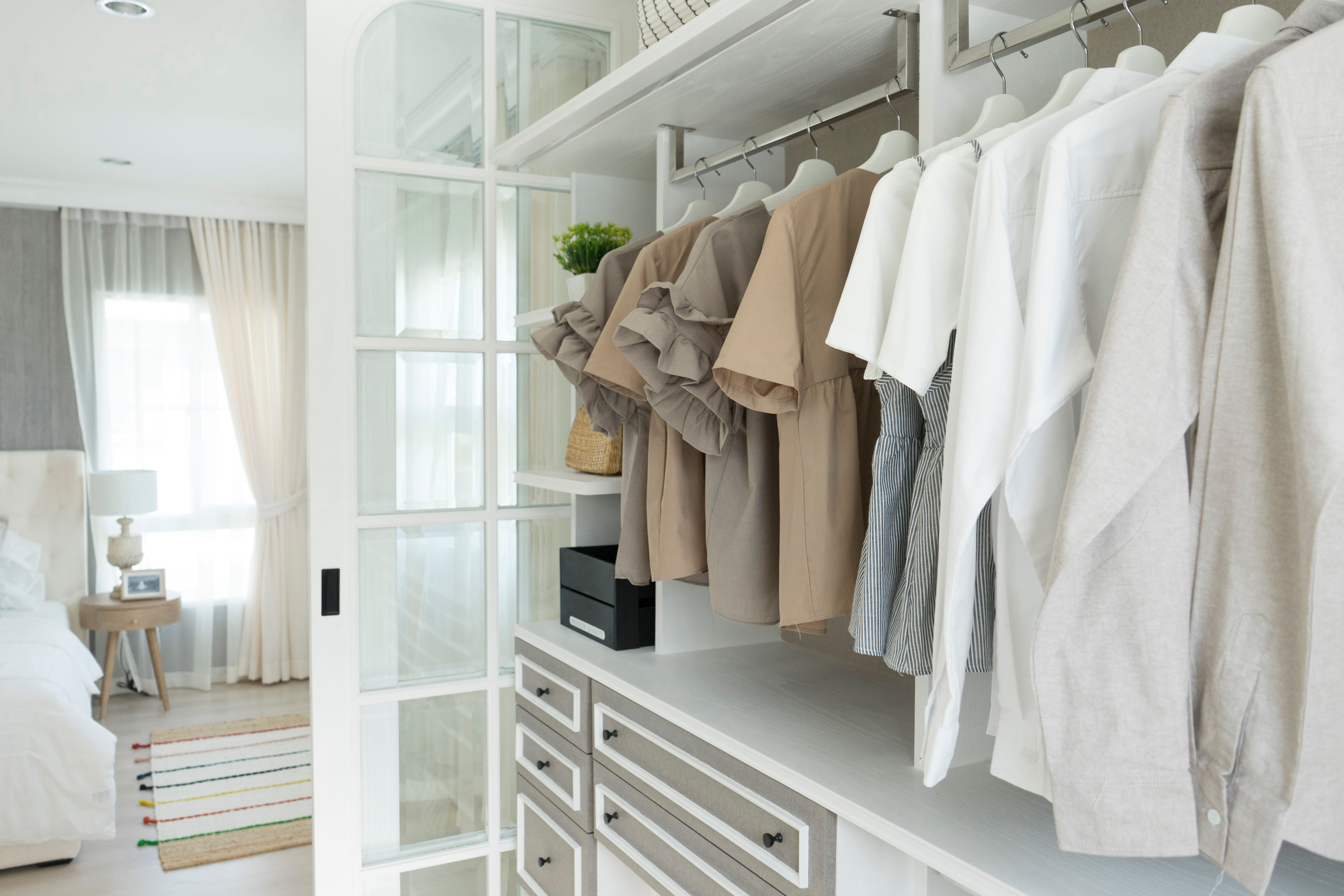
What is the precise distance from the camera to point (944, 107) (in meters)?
1.17

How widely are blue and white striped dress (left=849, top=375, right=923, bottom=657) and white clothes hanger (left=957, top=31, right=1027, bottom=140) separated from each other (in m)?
0.30

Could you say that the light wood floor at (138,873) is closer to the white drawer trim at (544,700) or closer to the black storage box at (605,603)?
the white drawer trim at (544,700)

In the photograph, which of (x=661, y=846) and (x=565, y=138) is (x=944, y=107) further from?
(x=661, y=846)

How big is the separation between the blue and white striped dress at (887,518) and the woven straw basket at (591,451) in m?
0.80

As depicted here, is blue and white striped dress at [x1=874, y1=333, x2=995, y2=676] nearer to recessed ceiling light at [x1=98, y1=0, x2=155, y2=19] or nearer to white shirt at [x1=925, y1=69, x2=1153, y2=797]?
white shirt at [x1=925, y1=69, x2=1153, y2=797]

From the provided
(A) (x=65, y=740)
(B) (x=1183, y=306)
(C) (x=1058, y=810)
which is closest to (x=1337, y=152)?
(B) (x=1183, y=306)

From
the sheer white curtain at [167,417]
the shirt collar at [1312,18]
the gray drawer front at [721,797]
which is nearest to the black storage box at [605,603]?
the gray drawer front at [721,797]

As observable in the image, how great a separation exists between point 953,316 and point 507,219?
1475 millimetres

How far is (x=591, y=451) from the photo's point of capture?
6.24 ft

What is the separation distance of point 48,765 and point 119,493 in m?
1.86

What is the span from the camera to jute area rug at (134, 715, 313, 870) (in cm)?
318

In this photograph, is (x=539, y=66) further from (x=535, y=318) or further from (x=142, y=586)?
(x=142, y=586)

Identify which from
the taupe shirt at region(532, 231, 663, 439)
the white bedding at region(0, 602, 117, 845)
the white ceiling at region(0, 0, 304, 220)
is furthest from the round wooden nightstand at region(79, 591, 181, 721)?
the taupe shirt at region(532, 231, 663, 439)

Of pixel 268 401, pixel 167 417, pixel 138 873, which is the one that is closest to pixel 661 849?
pixel 138 873
